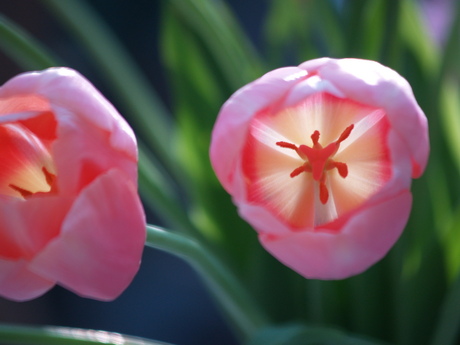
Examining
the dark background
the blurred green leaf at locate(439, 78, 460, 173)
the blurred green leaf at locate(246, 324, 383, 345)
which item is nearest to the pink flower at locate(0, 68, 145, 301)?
the blurred green leaf at locate(246, 324, 383, 345)

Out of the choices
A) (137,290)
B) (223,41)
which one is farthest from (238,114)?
(137,290)

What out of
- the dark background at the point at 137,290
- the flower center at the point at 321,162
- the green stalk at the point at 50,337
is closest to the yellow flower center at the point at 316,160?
the flower center at the point at 321,162

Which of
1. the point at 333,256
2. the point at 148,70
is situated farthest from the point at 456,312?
the point at 148,70

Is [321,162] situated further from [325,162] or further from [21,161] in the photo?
[21,161]

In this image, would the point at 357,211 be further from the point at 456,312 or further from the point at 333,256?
the point at 456,312

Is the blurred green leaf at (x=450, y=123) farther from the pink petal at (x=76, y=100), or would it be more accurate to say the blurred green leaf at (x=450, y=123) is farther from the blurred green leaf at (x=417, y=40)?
the pink petal at (x=76, y=100)

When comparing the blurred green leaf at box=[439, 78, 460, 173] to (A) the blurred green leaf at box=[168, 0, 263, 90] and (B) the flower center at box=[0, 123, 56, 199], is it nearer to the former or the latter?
(A) the blurred green leaf at box=[168, 0, 263, 90]

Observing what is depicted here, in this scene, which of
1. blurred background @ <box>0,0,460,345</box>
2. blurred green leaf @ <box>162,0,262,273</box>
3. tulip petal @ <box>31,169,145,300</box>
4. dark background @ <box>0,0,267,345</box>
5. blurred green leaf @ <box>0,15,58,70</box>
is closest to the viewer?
tulip petal @ <box>31,169,145,300</box>
